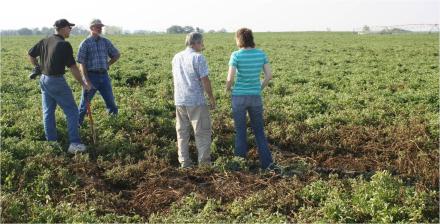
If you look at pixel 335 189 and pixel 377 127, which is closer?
pixel 335 189

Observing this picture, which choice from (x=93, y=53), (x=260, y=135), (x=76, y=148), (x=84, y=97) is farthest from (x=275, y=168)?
(x=93, y=53)

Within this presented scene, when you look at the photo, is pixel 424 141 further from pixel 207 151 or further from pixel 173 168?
pixel 173 168

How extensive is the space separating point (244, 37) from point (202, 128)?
1.65m

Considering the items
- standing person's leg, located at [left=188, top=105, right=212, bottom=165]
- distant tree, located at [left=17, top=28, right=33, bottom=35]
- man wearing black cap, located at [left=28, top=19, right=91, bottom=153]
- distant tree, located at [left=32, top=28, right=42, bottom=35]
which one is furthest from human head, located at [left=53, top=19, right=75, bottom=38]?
distant tree, located at [left=17, top=28, right=33, bottom=35]

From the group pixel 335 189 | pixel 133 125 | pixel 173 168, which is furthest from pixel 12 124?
pixel 335 189

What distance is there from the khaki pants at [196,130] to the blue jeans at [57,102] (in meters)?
1.99

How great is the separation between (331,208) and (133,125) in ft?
16.3

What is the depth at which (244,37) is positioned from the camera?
7.55m

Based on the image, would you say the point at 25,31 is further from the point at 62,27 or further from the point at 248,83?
the point at 248,83

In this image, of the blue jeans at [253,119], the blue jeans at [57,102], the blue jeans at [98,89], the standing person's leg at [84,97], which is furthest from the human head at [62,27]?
the blue jeans at [253,119]

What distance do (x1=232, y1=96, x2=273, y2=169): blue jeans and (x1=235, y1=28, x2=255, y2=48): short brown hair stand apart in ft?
2.83

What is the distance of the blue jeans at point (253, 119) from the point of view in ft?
25.6

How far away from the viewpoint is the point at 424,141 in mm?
8867

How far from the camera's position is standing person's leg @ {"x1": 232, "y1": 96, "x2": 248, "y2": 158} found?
7.80 m
